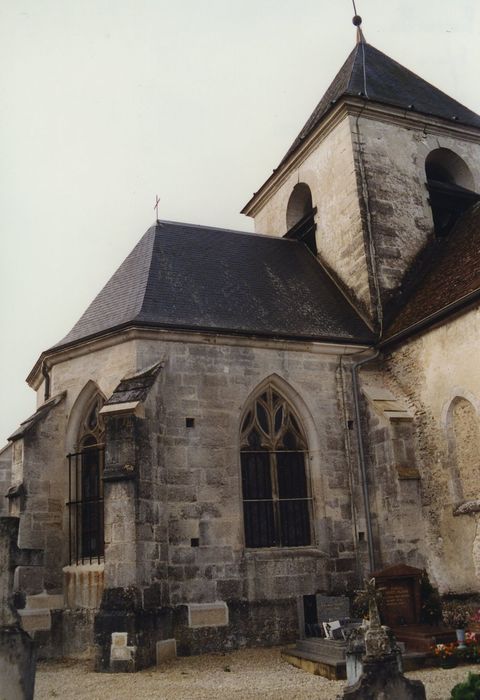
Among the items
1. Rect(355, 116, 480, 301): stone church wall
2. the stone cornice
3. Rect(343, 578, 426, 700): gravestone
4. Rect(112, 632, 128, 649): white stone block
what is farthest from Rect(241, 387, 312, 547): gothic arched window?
Rect(343, 578, 426, 700): gravestone

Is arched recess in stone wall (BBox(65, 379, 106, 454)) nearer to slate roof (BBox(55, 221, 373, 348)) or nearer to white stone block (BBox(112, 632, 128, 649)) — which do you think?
slate roof (BBox(55, 221, 373, 348))

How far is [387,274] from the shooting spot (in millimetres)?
14250

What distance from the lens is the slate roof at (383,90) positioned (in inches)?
637

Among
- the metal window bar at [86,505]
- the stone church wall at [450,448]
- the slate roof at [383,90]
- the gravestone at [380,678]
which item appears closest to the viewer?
the gravestone at [380,678]

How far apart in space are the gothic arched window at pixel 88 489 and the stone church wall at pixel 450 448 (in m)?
5.42

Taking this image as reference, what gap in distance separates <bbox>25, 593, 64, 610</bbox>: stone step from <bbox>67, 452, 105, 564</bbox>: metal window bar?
610 mm

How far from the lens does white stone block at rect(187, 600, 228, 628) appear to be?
33.9 ft

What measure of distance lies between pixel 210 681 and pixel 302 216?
12.1 metres

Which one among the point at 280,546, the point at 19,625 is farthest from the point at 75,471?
the point at 19,625

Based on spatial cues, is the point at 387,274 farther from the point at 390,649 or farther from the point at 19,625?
the point at 19,625

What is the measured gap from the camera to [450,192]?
52.1ft

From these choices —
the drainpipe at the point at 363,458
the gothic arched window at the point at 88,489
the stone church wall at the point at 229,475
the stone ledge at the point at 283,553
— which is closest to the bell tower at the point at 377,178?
the drainpipe at the point at 363,458

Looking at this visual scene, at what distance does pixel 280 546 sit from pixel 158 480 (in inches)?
96.9

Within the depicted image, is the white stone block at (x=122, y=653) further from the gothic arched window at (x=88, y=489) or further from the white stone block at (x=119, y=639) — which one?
the gothic arched window at (x=88, y=489)
